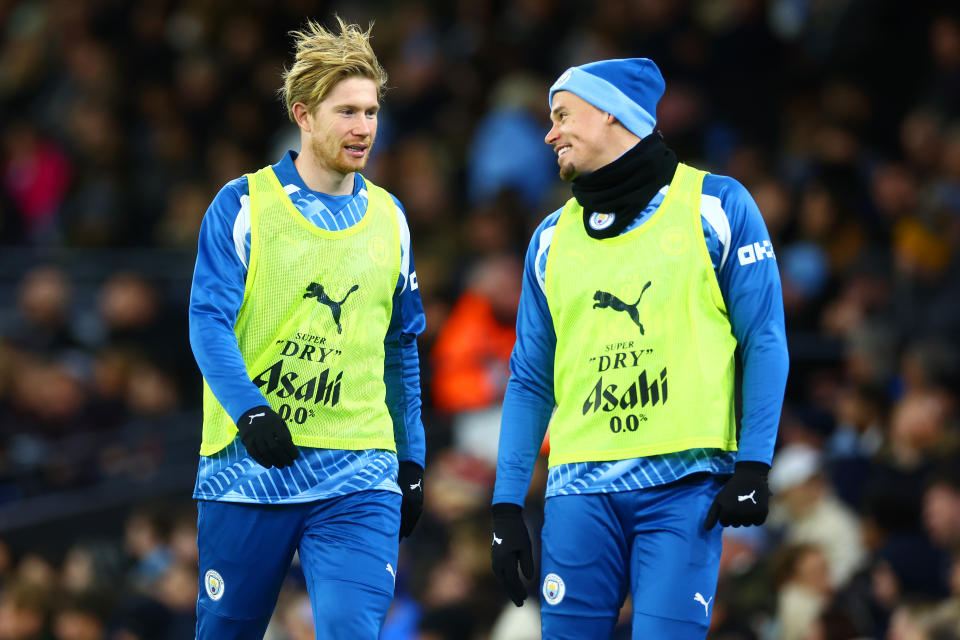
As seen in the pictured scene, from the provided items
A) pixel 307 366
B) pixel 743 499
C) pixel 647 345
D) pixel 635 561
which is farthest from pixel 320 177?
pixel 743 499

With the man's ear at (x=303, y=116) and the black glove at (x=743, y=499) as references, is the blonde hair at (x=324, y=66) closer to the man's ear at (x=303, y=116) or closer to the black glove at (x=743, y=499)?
the man's ear at (x=303, y=116)

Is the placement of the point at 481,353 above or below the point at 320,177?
below

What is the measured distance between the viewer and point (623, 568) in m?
5.38

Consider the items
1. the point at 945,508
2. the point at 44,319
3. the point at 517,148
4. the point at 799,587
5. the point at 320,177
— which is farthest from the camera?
the point at 44,319

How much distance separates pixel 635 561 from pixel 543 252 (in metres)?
1.14

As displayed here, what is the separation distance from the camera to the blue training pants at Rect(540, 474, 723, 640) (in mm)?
5152

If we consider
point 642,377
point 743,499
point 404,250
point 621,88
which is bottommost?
point 743,499

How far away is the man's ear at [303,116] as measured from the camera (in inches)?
222

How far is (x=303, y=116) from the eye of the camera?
5672 millimetres

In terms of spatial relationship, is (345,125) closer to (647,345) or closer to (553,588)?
(647,345)

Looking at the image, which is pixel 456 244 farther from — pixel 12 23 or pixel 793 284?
pixel 12 23

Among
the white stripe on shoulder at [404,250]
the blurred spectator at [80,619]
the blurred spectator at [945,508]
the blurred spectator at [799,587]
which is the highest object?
the white stripe on shoulder at [404,250]

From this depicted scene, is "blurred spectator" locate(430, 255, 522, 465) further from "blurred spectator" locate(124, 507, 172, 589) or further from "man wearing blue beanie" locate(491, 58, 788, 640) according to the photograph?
"man wearing blue beanie" locate(491, 58, 788, 640)

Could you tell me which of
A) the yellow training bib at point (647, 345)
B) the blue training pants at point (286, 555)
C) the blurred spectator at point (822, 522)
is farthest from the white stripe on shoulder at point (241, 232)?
the blurred spectator at point (822, 522)
